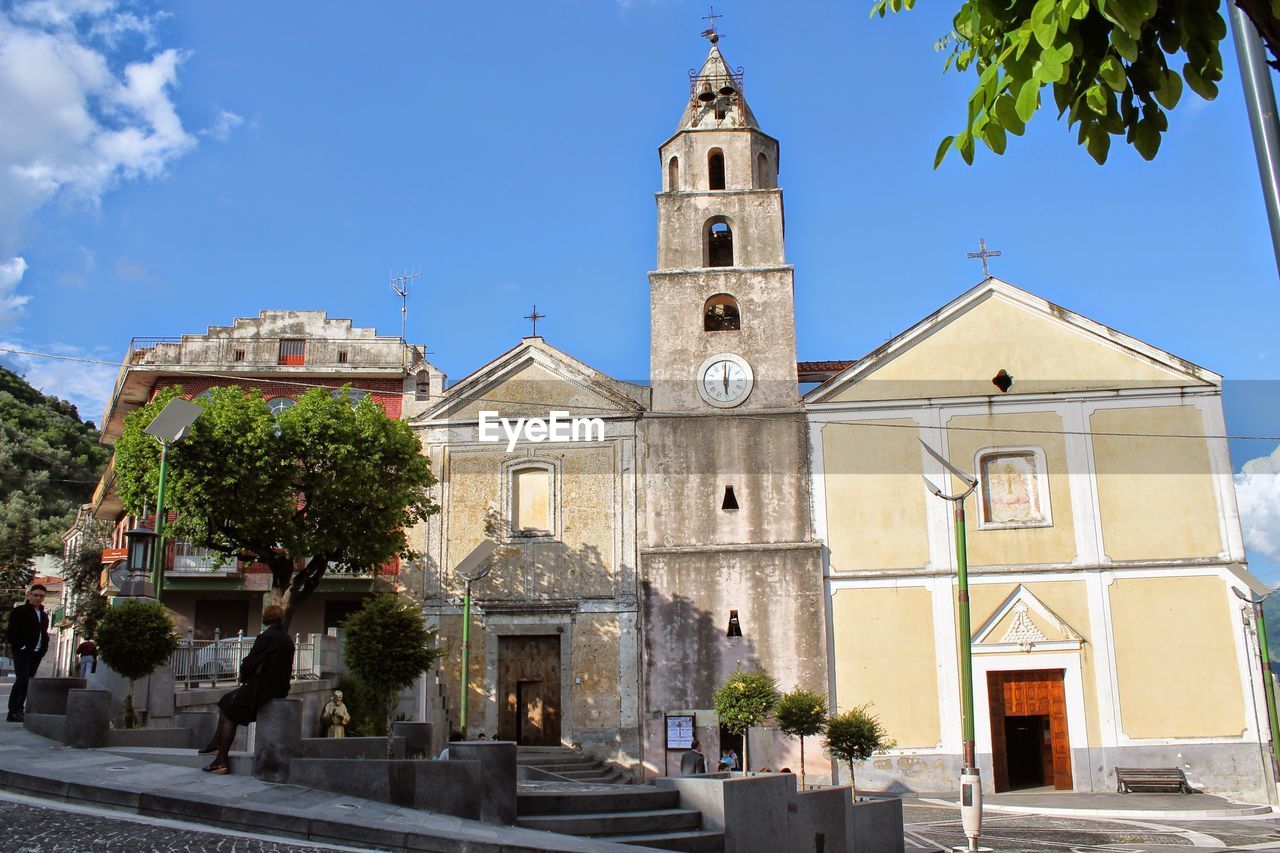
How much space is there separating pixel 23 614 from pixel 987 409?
67.7ft

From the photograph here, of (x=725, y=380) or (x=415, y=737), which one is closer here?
(x=415, y=737)

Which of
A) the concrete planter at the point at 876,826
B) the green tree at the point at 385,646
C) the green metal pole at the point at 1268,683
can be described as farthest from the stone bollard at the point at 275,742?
the green metal pole at the point at 1268,683

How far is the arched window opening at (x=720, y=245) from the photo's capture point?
30359mm

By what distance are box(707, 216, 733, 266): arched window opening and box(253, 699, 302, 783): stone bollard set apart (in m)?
20.8

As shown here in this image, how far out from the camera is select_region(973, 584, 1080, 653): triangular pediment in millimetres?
25625

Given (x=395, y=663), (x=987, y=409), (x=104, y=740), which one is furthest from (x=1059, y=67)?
(x=987, y=409)

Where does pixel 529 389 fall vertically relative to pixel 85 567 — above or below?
above

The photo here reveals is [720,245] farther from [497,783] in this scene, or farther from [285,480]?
[497,783]

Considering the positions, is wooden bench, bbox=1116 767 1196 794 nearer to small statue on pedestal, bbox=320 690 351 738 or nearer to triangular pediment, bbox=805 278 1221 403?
triangular pediment, bbox=805 278 1221 403

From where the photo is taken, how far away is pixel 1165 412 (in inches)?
1053

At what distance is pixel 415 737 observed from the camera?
577 inches

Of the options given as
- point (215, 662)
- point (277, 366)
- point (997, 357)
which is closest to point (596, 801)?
point (215, 662)

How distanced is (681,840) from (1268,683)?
18.1 metres

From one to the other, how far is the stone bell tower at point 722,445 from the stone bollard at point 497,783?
15471mm
